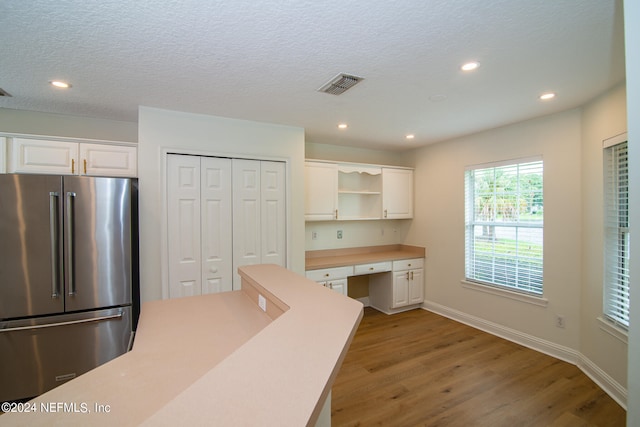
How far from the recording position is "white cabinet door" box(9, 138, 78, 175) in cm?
248

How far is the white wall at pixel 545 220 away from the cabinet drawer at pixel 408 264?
145mm

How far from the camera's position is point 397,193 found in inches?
182

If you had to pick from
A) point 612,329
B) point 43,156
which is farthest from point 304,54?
point 612,329

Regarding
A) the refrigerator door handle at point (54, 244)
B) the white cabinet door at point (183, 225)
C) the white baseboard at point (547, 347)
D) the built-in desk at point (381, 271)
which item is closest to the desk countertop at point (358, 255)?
the built-in desk at point (381, 271)

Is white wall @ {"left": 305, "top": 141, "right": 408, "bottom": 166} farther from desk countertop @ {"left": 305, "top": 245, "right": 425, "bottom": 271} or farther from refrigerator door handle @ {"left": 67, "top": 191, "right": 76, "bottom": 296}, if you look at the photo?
refrigerator door handle @ {"left": 67, "top": 191, "right": 76, "bottom": 296}

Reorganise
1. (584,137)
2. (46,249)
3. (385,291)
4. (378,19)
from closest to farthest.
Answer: (378,19)
(46,249)
(584,137)
(385,291)

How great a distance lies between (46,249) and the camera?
91.9 inches

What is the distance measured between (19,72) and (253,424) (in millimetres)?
2861

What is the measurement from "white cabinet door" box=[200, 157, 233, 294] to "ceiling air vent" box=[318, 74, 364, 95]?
1.39 meters

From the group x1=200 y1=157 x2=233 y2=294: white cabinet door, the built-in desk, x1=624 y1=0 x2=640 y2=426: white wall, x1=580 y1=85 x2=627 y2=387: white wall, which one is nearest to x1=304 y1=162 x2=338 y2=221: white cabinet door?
the built-in desk

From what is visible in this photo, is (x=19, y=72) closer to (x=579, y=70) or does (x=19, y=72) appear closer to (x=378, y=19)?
(x=378, y=19)

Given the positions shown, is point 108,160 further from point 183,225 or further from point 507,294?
point 507,294

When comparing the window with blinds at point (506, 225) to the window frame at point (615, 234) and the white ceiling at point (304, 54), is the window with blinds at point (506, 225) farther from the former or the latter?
the white ceiling at point (304, 54)

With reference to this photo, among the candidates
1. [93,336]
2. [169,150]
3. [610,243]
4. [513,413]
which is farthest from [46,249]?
[610,243]
